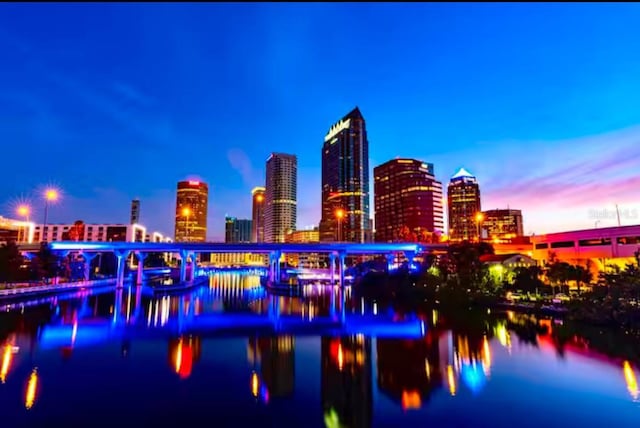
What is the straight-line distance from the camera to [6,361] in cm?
2614

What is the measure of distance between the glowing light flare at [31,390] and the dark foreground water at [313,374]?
3.9 inches

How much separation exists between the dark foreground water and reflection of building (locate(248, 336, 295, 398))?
14 centimetres

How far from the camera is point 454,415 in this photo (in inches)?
727

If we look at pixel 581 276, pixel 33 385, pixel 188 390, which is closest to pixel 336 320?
pixel 188 390

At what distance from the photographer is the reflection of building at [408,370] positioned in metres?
21.3

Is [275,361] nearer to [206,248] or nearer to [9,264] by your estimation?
[9,264]

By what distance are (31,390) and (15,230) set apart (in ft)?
596

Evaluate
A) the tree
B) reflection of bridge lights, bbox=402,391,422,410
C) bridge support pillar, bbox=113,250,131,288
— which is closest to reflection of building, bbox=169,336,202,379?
reflection of bridge lights, bbox=402,391,422,410

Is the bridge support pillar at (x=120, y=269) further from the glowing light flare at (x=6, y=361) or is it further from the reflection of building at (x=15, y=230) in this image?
the reflection of building at (x=15, y=230)

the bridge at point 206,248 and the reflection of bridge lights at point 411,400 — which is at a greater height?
the bridge at point 206,248

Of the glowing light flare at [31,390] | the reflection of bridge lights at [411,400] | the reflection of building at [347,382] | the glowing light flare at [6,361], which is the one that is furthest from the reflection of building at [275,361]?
the glowing light flare at [6,361]

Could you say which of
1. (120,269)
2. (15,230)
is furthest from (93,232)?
(120,269)

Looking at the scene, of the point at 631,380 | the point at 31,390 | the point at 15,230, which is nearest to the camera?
the point at 31,390

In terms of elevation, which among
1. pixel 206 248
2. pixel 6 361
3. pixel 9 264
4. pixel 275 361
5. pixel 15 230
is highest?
pixel 15 230
